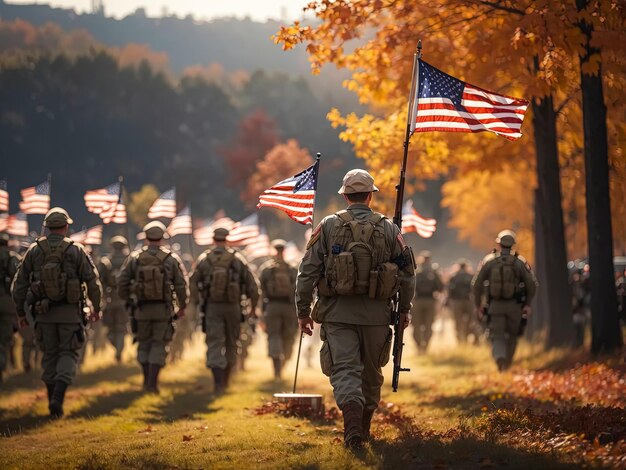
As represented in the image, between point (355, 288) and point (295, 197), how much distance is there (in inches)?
133

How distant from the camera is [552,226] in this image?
18.2m

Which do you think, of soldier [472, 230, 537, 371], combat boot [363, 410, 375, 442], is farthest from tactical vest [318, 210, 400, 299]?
soldier [472, 230, 537, 371]

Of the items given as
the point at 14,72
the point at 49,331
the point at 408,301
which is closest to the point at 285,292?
the point at 49,331

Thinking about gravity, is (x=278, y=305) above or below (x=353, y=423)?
above

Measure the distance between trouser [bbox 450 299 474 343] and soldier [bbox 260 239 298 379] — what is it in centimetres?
784

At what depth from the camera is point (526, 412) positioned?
951 centimetres

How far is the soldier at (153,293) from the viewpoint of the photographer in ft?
47.1

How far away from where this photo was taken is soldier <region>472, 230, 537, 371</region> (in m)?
15.4

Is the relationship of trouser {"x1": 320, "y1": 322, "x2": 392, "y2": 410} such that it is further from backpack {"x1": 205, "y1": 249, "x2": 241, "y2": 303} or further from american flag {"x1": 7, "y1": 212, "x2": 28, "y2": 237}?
american flag {"x1": 7, "y1": 212, "x2": 28, "y2": 237}

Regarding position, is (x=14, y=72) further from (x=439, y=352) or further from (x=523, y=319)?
(x=523, y=319)

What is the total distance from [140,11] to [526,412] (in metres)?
98.2

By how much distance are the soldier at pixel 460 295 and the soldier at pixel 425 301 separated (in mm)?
1160

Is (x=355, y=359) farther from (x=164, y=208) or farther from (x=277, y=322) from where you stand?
(x=164, y=208)

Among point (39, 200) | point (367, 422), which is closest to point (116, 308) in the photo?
point (39, 200)
